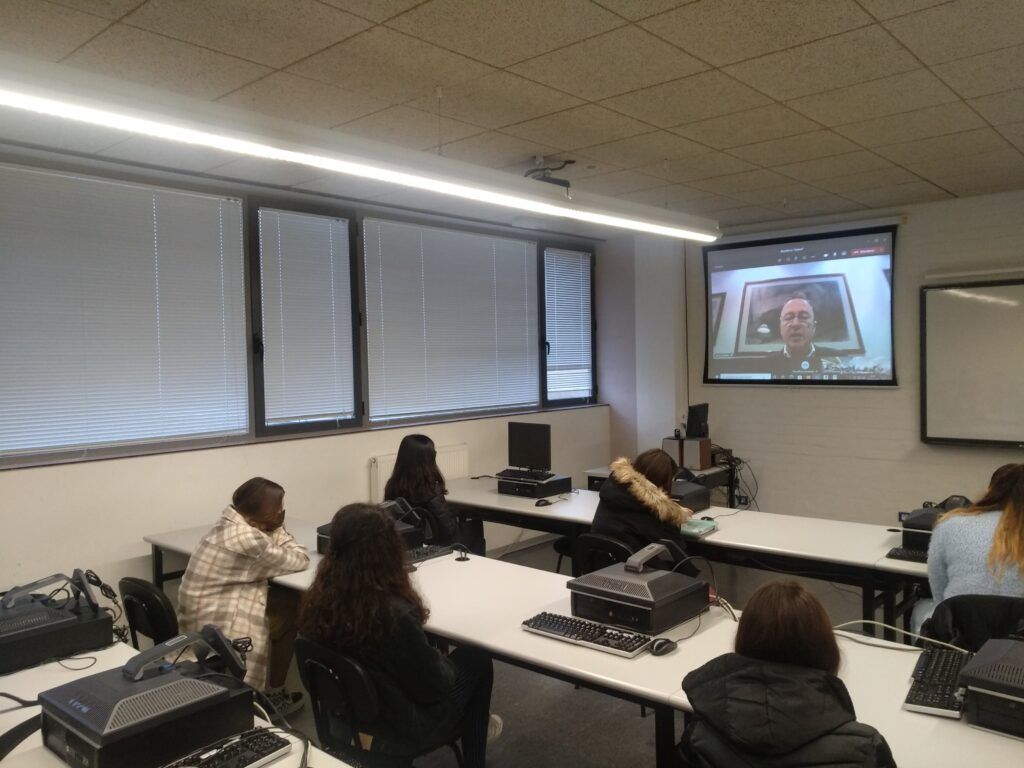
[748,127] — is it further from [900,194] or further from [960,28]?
[900,194]

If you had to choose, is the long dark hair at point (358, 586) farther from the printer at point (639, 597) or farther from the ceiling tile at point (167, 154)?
the ceiling tile at point (167, 154)

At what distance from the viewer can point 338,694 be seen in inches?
86.4

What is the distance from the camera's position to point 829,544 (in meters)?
3.44

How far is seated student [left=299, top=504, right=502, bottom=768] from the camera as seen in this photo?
6.99ft

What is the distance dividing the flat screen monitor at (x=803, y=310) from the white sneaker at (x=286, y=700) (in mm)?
4575

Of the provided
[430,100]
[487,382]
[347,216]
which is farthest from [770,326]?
[430,100]

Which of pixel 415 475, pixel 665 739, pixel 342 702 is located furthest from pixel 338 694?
pixel 415 475

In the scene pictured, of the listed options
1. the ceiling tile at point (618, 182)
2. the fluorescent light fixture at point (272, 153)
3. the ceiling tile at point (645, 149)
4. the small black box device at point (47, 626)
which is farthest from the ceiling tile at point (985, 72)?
the small black box device at point (47, 626)

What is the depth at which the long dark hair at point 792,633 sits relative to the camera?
1539 millimetres

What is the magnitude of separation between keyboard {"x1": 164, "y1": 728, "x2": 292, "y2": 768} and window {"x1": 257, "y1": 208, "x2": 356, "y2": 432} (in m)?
2.96

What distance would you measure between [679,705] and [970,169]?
13.2 feet

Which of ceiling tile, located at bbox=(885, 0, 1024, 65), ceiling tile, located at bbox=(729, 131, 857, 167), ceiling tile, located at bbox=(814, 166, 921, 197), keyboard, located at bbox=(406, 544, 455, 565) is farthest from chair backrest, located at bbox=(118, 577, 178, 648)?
ceiling tile, located at bbox=(814, 166, 921, 197)

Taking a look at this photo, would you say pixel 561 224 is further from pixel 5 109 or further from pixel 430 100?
pixel 5 109

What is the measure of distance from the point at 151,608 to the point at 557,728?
5.79 ft
